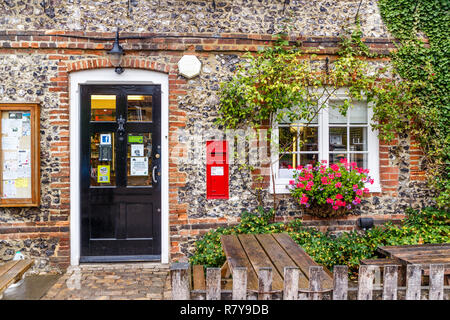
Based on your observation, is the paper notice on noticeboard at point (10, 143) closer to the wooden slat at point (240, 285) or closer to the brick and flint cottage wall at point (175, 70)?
the brick and flint cottage wall at point (175, 70)

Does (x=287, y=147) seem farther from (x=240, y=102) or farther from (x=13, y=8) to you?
(x=13, y=8)

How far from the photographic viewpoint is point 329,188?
5188mm

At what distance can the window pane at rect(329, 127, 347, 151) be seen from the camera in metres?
5.69

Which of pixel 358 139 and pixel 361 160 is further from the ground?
pixel 358 139

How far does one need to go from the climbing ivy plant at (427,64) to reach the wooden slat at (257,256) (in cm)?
309

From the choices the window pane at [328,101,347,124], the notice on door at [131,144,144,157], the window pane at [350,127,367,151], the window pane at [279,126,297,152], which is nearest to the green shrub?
the window pane at [279,126,297,152]

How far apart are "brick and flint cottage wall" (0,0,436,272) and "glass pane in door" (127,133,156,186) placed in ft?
1.25

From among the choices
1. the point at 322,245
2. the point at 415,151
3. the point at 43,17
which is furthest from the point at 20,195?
the point at 415,151

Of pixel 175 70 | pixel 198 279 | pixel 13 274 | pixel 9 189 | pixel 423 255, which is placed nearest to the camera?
pixel 198 279

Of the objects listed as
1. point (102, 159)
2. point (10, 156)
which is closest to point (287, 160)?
point (102, 159)

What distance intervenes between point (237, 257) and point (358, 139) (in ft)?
11.2

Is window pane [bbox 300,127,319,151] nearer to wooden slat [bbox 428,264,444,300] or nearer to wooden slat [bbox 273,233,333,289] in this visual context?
wooden slat [bbox 273,233,333,289]

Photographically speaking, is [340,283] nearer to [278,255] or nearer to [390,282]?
[390,282]

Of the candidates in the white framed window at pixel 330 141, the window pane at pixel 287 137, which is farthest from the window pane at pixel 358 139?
the window pane at pixel 287 137
